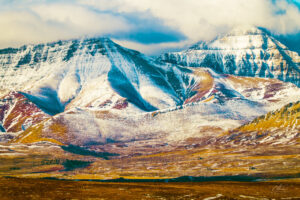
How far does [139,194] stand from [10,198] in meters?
44.8

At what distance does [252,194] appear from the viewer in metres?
147

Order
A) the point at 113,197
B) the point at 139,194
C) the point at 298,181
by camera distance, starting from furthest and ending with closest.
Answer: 1. the point at 298,181
2. the point at 139,194
3. the point at 113,197

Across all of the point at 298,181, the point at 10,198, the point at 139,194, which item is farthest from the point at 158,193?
the point at 298,181

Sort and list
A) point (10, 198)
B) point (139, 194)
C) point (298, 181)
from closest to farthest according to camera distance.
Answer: point (10, 198)
point (139, 194)
point (298, 181)

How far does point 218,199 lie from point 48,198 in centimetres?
5458

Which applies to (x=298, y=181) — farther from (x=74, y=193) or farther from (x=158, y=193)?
(x=74, y=193)

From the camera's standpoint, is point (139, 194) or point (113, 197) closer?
point (113, 197)

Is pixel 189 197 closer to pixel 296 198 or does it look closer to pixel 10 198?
pixel 296 198

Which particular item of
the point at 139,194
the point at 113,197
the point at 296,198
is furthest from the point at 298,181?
the point at 113,197

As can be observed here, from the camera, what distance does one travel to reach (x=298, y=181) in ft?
583

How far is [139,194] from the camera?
151125 mm

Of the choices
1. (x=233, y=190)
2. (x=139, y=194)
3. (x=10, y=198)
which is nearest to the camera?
(x=10, y=198)

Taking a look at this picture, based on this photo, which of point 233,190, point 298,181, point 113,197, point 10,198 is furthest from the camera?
point 298,181

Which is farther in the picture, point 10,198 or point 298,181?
point 298,181
